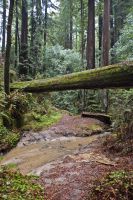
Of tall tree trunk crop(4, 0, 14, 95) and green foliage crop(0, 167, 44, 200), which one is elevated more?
tall tree trunk crop(4, 0, 14, 95)

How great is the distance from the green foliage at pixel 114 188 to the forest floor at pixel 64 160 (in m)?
0.26

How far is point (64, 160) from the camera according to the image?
816cm

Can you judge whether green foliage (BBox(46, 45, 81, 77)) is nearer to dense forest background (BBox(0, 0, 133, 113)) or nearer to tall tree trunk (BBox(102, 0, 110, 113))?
dense forest background (BBox(0, 0, 133, 113))

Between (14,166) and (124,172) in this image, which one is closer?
(124,172)

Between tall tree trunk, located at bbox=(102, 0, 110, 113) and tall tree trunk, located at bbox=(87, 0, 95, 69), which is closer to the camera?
tall tree trunk, located at bbox=(102, 0, 110, 113)

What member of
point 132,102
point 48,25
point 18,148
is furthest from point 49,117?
point 48,25

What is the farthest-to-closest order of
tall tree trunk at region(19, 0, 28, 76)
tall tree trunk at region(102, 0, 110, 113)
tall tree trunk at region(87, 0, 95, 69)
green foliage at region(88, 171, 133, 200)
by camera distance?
1. tall tree trunk at region(19, 0, 28, 76)
2. tall tree trunk at region(87, 0, 95, 69)
3. tall tree trunk at region(102, 0, 110, 113)
4. green foliage at region(88, 171, 133, 200)

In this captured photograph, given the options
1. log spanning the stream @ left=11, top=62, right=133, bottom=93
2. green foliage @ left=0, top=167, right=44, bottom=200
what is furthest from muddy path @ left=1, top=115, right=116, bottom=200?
log spanning the stream @ left=11, top=62, right=133, bottom=93

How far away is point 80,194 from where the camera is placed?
602cm

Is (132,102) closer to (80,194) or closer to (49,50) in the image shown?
(80,194)

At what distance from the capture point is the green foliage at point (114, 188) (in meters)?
5.53

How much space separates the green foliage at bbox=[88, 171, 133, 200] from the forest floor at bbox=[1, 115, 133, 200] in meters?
0.26

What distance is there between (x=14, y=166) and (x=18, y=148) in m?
2.29

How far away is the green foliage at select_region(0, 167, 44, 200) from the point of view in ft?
19.5
